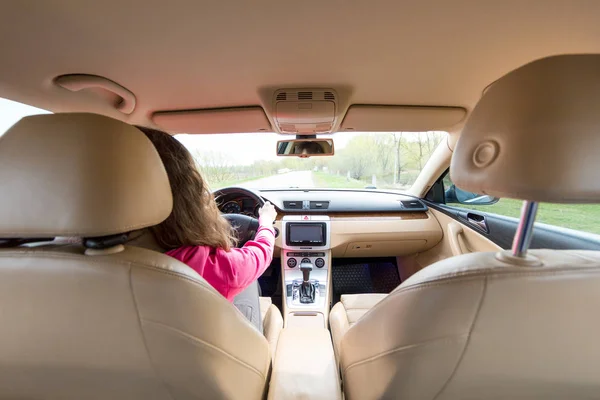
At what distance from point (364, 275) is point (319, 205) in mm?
1072

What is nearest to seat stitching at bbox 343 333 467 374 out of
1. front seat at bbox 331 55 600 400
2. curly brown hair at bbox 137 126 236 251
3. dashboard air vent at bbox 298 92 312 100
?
front seat at bbox 331 55 600 400

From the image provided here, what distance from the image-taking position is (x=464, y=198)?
107 inches

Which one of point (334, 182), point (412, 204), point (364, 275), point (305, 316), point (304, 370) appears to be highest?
point (334, 182)

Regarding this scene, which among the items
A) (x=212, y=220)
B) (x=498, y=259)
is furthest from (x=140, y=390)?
(x=498, y=259)

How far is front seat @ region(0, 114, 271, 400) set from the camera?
658 millimetres

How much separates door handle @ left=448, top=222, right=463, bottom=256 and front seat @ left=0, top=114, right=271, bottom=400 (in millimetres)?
2363

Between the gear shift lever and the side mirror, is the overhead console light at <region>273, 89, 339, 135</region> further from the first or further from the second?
the side mirror

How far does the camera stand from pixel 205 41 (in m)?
1.23

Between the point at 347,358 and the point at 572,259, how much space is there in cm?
80

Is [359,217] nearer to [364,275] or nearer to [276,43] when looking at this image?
[364,275]

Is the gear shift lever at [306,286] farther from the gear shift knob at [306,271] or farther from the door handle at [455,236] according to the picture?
the door handle at [455,236]

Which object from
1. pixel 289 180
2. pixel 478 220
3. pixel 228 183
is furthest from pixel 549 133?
pixel 289 180

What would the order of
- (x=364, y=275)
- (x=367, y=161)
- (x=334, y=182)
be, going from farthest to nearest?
(x=364, y=275) → (x=334, y=182) → (x=367, y=161)

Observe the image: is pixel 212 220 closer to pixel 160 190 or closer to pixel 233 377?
pixel 160 190
